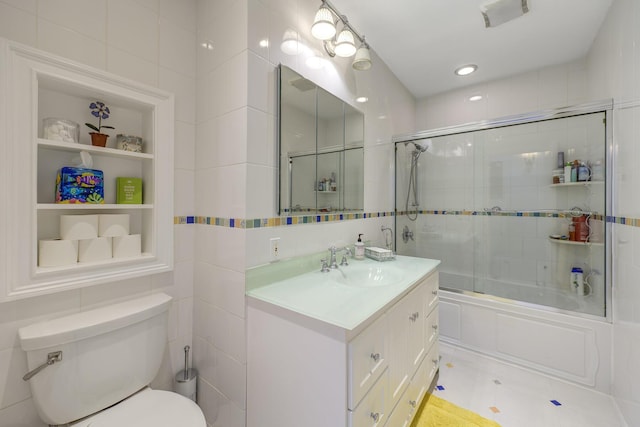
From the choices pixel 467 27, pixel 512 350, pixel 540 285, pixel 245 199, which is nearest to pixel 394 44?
pixel 467 27

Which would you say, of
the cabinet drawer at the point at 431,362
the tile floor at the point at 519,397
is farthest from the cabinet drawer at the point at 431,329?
the tile floor at the point at 519,397

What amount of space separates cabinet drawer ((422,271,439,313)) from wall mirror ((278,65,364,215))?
68 cm

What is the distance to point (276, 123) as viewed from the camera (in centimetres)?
129

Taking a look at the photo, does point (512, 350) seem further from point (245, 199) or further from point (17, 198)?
point (17, 198)

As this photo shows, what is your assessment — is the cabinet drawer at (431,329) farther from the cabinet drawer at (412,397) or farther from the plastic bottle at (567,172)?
the plastic bottle at (567,172)

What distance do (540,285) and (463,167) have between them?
1237 mm

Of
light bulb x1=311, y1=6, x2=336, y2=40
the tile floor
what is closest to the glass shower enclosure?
the tile floor

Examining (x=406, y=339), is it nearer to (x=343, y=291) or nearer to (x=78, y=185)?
(x=343, y=291)

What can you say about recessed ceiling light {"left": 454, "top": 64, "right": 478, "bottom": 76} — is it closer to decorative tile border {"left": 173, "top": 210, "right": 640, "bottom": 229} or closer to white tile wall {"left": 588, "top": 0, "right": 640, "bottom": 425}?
white tile wall {"left": 588, "top": 0, "right": 640, "bottom": 425}

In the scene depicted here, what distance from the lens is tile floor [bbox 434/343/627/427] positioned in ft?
4.91

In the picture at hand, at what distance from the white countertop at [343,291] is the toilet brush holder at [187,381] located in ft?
2.15

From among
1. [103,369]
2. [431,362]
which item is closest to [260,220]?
[103,369]

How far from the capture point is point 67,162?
1.07 meters

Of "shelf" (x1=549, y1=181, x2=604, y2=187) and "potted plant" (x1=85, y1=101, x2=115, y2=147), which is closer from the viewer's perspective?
"potted plant" (x1=85, y1=101, x2=115, y2=147)
